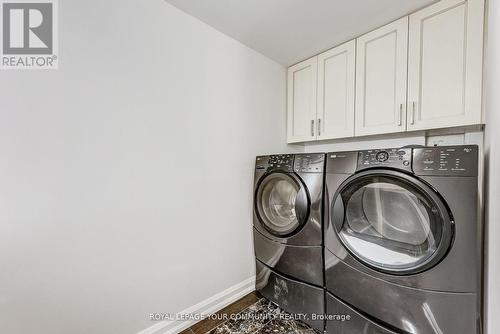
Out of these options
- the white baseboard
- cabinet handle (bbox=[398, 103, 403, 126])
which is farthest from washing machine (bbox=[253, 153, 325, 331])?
cabinet handle (bbox=[398, 103, 403, 126])

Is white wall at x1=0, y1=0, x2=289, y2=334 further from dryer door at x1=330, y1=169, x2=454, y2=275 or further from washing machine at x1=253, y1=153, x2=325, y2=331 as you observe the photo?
dryer door at x1=330, y1=169, x2=454, y2=275

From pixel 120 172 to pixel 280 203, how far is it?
1202 millimetres

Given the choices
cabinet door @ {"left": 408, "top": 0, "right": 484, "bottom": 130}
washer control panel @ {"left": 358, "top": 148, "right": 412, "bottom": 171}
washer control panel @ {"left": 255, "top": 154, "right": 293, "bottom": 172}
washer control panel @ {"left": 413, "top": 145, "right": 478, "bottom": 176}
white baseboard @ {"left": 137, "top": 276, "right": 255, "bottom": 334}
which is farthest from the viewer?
washer control panel @ {"left": 255, "top": 154, "right": 293, "bottom": 172}

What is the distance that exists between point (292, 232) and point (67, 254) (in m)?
1.32

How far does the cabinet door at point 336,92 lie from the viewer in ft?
5.41

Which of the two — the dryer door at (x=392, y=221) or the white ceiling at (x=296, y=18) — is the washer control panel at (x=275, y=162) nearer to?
the dryer door at (x=392, y=221)

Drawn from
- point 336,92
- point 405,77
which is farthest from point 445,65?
point 336,92

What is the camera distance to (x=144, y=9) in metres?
1.22

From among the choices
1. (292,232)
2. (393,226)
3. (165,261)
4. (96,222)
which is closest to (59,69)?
(96,222)

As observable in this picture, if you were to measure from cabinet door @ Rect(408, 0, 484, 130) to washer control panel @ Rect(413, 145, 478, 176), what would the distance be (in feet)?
1.55

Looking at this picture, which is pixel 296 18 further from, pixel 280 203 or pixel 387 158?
pixel 280 203

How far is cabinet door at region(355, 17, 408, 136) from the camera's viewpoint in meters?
1.40

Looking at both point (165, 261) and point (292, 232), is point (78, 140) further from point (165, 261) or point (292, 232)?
point (292, 232)

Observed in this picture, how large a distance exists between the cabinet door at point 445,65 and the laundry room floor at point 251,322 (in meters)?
1.63
